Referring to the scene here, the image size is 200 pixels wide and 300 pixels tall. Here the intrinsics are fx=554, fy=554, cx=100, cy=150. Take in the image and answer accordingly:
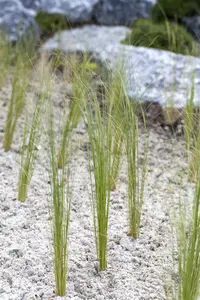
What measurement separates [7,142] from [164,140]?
1.11 meters

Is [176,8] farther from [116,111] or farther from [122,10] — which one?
[116,111]

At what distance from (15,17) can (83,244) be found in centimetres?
325

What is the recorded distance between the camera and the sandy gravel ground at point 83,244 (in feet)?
7.35

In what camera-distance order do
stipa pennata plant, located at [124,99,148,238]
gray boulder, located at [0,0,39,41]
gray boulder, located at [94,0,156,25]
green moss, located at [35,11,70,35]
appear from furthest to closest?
gray boulder, located at [94,0,156,25] < green moss, located at [35,11,70,35] < gray boulder, located at [0,0,39,41] < stipa pennata plant, located at [124,99,148,238]

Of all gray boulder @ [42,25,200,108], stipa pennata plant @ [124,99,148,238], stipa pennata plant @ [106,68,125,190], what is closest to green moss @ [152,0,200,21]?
gray boulder @ [42,25,200,108]

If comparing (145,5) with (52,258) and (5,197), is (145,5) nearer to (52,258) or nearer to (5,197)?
(5,197)

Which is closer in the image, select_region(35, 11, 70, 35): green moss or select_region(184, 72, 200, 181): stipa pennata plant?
select_region(184, 72, 200, 181): stipa pennata plant

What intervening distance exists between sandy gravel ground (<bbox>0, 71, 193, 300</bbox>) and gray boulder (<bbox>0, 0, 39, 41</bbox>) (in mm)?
2135

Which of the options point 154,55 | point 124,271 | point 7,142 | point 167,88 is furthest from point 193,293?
point 154,55

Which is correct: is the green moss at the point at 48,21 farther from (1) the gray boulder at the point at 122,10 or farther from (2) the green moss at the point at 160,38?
(2) the green moss at the point at 160,38

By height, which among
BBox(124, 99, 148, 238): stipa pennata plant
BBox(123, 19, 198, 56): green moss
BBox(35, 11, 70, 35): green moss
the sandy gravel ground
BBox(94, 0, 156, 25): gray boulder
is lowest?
the sandy gravel ground

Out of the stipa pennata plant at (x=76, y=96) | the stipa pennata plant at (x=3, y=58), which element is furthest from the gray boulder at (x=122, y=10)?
the stipa pennata plant at (x=76, y=96)

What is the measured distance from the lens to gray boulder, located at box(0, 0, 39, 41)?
5073mm

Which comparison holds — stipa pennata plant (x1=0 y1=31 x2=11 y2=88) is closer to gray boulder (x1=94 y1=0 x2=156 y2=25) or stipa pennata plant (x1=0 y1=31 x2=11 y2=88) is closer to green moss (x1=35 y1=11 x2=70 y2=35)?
green moss (x1=35 y1=11 x2=70 y2=35)
